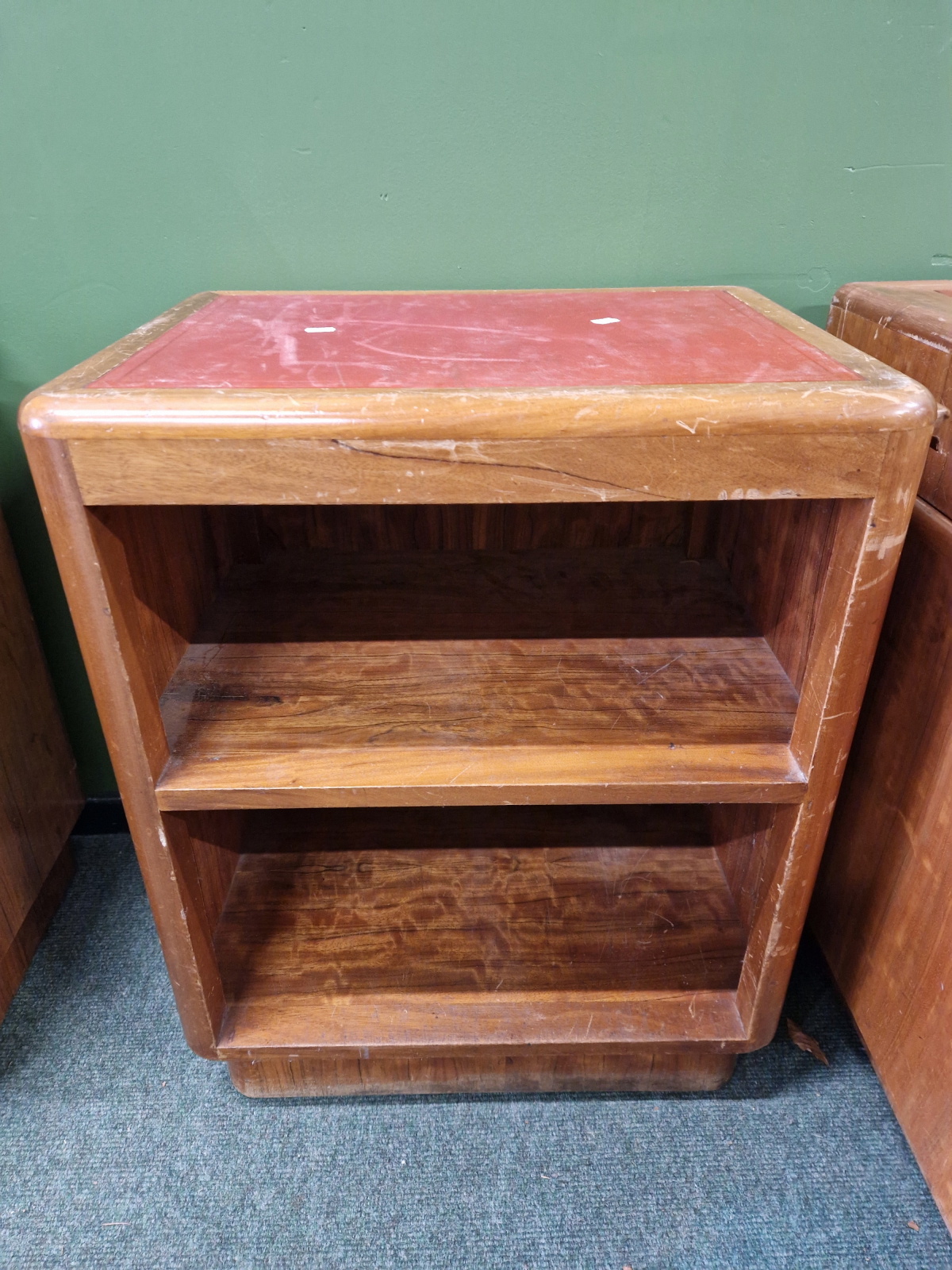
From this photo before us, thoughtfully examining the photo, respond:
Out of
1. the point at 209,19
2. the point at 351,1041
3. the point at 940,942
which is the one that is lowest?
the point at 351,1041

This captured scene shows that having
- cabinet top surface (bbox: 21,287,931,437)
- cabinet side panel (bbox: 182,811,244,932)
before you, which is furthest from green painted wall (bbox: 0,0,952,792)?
cabinet side panel (bbox: 182,811,244,932)

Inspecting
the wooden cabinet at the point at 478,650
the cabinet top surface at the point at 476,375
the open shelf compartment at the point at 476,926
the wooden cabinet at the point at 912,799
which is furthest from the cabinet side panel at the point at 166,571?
the wooden cabinet at the point at 912,799

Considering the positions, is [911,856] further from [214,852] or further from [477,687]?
[214,852]

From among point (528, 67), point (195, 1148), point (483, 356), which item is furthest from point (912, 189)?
point (195, 1148)

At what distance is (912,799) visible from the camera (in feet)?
3.06

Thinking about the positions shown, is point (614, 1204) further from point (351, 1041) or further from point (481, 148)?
point (481, 148)

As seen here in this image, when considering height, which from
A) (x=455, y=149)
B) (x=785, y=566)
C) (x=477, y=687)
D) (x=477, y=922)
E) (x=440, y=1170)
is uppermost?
(x=455, y=149)

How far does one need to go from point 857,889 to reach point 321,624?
2.44 feet

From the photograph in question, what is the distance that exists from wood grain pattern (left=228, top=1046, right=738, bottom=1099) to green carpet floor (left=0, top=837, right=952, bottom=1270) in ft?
0.06

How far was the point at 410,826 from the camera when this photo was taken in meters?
1.23

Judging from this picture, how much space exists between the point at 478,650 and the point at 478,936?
1.24ft

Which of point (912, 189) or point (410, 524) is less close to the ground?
point (912, 189)

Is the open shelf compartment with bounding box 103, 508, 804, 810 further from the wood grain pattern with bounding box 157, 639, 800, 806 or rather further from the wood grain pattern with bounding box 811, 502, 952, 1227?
the wood grain pattern with bounding box 811, 502, 952, 1227

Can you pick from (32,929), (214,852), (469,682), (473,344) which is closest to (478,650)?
(469,682)
